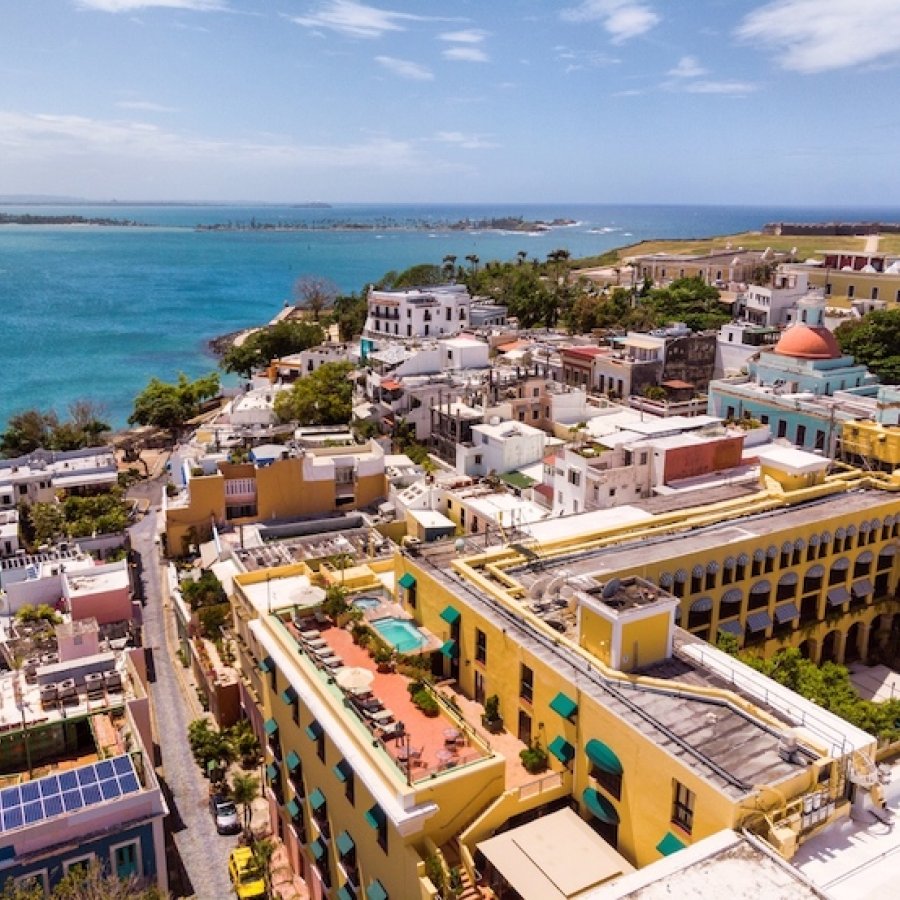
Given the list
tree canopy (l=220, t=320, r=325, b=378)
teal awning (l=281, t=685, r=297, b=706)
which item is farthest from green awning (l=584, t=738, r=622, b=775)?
tree canopy (l=220, t=320, r=325, b=378)

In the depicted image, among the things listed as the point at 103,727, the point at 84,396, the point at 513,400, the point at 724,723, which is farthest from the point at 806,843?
the point at 84,396

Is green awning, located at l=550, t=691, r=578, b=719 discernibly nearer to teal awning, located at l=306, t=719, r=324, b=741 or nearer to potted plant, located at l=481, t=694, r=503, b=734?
potted plant, located at l=481, t=694, r=503, b=734

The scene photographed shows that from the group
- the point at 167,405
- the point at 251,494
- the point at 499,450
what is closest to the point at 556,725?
the point at 499,450

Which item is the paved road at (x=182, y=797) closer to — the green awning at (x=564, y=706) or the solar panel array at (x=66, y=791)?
the solar panel array at (x=66, y=791)

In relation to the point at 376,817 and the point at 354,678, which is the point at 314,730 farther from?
the point at 376,817

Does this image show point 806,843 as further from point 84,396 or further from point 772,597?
point 84,396
